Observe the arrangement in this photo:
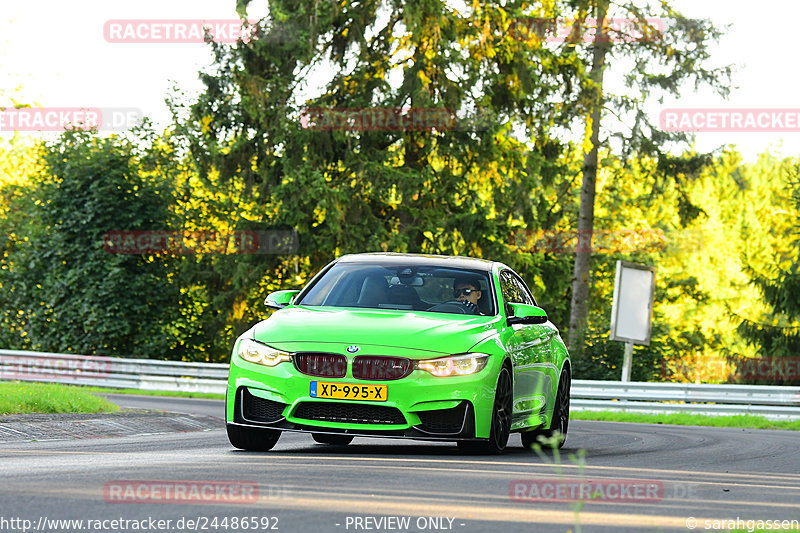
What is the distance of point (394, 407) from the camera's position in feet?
32.6

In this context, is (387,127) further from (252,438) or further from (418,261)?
(252,438)

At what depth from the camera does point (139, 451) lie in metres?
10.9

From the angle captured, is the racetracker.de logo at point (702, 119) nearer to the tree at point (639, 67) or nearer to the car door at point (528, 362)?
the tree at point (639, 67)

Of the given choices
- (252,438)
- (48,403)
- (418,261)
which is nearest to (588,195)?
(48,403)

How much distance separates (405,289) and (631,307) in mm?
19022

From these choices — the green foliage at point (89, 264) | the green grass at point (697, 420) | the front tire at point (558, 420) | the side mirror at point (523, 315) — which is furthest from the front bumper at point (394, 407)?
the green foliage at point (89, 264)

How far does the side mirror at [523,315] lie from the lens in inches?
444

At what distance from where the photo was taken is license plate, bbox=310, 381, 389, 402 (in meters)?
9.94

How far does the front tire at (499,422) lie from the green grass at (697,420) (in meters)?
12.9

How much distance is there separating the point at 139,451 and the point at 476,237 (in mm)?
25311

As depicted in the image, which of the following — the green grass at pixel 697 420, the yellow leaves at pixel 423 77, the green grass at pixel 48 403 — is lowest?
the green grass at pixel 697 420

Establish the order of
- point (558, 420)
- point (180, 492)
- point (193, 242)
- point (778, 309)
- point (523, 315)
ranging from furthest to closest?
point (193, 242) → point (778, 309) → point (558, 420) → point (523, 315) → point (180, 492)

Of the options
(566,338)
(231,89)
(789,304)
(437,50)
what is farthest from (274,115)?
(789,304)

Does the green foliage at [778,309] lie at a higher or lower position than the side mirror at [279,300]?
lower
